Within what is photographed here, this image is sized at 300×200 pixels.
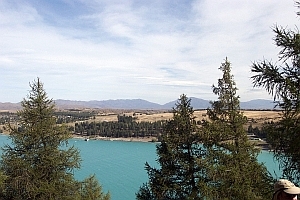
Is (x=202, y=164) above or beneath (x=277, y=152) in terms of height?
beneath

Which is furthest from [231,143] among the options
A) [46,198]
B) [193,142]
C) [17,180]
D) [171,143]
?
[17,180]

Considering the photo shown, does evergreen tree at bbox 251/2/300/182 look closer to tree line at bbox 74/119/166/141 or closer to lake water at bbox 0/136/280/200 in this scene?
lake water at bbox 0/136/280/200

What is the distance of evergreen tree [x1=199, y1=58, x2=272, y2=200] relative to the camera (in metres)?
8.09

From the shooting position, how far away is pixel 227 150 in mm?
9414

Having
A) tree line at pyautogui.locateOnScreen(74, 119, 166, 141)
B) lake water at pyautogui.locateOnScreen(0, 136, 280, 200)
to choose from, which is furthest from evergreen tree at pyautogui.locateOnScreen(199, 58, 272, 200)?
tree line at pyautogui.locateOnScreen(74, 119, 166, 141)

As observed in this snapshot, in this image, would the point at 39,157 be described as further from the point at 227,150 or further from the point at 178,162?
the point at 227,150

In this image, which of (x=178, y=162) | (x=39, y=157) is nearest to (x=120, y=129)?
(x=39, y=157)

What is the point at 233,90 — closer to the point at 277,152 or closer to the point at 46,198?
the point at 277,152

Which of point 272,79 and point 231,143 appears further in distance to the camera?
point 231,143

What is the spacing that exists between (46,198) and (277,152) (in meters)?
7.00

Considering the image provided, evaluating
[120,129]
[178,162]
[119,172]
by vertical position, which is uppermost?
[178,162]

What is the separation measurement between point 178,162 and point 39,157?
433 cm

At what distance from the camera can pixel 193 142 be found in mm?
8969

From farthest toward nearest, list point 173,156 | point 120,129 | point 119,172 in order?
1. point 120,129
2. point 119,172
3. point 173,156
